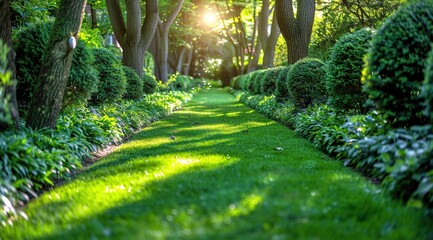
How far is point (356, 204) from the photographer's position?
328 centimetres

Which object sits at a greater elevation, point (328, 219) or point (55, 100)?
point (55, 100)

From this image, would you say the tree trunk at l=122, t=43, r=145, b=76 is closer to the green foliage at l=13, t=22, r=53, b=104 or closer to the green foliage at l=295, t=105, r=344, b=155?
the green foliage at l=295, t=105, r=344, b=155

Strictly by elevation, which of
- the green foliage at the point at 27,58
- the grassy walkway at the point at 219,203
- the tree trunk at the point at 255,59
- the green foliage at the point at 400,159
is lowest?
the grassy walkway at the point at 219,203

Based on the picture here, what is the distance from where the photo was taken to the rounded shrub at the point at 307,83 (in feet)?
31.8

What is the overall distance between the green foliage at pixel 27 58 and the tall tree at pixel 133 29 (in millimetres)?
6254

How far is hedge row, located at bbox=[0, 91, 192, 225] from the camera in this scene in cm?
387

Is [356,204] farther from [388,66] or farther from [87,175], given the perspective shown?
[87,175]

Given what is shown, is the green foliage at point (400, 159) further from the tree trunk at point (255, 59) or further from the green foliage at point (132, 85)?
the tree trunk at point (255, 59)

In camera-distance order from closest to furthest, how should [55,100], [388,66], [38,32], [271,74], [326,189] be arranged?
[326,189]
[388,66]
[55,100]
[38,32]
[271,74]

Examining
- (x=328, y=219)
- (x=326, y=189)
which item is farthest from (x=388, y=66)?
(x=328, y=219)

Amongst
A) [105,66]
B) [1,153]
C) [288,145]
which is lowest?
[288,145]

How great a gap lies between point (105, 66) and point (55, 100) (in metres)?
4.10

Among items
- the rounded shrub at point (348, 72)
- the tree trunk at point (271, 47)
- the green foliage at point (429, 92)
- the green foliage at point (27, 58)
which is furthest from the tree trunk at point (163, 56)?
the green foliage at point (429, 92)

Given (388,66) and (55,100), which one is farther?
(55,100)
